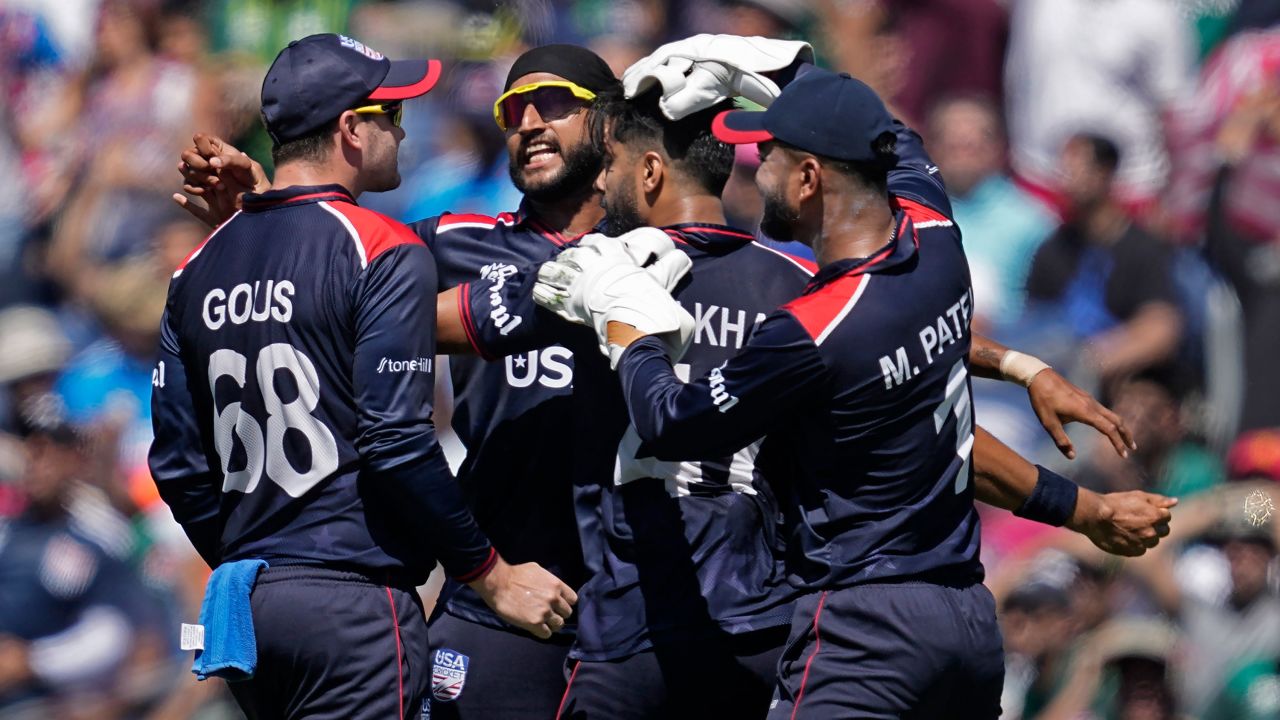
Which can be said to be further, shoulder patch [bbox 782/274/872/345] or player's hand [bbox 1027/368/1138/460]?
player's hand [bbox 1027/368/1138/460]

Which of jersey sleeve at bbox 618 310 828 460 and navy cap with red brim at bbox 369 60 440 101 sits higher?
navy cap with red brim at bbox 369 60 440 101

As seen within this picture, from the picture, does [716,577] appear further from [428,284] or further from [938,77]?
[938,77]

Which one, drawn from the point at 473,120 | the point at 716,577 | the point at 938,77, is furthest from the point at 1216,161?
the point at 716,577

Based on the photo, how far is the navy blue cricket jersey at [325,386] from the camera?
4.14 metres

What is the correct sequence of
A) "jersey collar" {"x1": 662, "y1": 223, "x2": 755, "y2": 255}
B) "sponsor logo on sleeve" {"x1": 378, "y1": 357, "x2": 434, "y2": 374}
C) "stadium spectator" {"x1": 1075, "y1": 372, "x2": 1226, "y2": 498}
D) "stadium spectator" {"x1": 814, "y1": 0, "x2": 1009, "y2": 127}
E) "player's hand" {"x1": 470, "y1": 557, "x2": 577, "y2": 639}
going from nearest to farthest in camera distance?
"sponsor logo on sleeve" {"x1": 378, "y1": 357, "x2": 434, "y2": 374} < "player's hand" {"x1": 470, "y1": 557, "x2": 577, "y2": 639} < "jersey collar" {"x1": 662, "y1": 223, "x2": 755, "y2": 255} < "stadium spectator" {"x1": 1075, "y1": 372, "x2": 1226, "y2": 498} < "stadium spectator" {"x1": 814, "y1": 0, "x2": 1009, "y2": 127}

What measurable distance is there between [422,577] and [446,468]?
1.31 ft

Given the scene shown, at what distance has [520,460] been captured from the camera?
4836 millimetres

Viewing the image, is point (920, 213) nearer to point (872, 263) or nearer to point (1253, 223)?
point (872, 263)

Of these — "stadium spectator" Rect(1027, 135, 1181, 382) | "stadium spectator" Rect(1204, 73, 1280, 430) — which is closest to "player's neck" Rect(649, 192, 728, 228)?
"stadium spectator" Rect(1027, 135, 1181, 382)

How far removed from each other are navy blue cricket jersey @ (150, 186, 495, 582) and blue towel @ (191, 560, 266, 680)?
0.36 feet

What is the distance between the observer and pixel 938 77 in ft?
28.6

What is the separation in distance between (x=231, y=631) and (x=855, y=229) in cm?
177

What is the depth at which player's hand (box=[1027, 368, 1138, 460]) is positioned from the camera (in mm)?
4469

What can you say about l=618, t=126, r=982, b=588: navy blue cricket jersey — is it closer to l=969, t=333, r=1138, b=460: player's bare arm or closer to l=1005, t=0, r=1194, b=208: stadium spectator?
l=969, t=333, r=1138, b=460: player's bare arm
